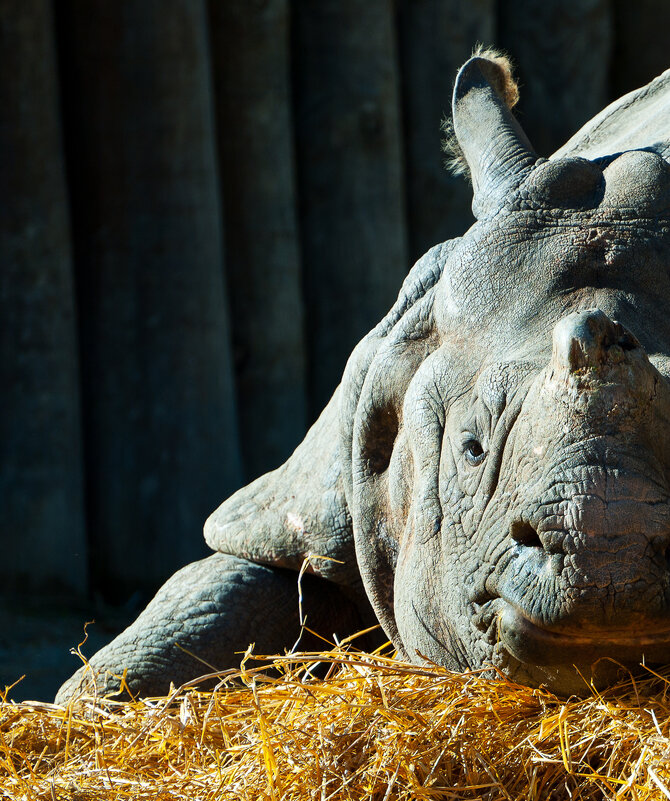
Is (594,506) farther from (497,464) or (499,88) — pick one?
(499,88)

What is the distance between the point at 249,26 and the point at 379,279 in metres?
1.23

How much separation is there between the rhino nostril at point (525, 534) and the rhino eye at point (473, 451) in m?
0.16

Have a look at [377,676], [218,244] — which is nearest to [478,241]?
[377,676]

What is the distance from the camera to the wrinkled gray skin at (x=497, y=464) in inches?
62.5

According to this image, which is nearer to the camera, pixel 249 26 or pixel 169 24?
pixel 169 24

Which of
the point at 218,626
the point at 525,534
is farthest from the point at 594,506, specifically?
the point at 218,626

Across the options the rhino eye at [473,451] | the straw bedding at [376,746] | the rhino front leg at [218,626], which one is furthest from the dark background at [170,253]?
the rhino eye at [473,451]

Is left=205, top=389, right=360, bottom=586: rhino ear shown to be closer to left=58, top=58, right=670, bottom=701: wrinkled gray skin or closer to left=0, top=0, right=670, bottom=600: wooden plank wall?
left=58, top=58, right=670, bottom=701: wrinkled gray skin

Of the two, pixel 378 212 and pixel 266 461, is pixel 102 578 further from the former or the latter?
pixel 378 212

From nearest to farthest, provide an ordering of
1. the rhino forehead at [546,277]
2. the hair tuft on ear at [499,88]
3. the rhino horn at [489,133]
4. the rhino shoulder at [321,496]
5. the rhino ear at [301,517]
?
the rhino forehead at [546,277] < the rhino horn at [489,133] < the rhino shoulder at [321,496] < the hair tuft on ear at [499,88] < the rhino ear at [301,517]

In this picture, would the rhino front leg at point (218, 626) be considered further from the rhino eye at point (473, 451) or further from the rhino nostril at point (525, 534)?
the rhino nostril at point (525, 534)

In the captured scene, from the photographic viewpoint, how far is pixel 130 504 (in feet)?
16.4

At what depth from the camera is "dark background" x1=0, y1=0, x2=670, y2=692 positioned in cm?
479

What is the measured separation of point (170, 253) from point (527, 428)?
11.2 feet
